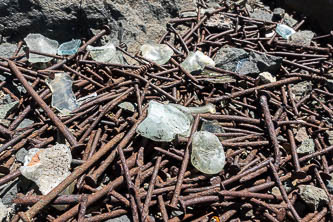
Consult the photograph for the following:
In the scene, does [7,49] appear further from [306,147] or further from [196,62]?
[306,147]

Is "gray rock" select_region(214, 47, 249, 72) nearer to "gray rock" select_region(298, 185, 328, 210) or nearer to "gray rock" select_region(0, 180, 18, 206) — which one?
"gray rock" select_region(298, 185, 328, 210)

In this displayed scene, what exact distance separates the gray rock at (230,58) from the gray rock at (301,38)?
96 cm

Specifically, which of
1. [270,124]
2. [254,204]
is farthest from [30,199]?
[270,124]

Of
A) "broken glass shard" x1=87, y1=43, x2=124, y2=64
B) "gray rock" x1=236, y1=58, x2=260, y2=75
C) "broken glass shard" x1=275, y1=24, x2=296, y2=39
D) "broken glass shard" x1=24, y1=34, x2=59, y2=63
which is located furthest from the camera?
"broken glass shard" x1=275, y1=24, x2=296, y2=39

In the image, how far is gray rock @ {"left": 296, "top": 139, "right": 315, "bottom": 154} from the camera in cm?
333

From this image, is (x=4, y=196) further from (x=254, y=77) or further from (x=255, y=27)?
(x=255, y=27)

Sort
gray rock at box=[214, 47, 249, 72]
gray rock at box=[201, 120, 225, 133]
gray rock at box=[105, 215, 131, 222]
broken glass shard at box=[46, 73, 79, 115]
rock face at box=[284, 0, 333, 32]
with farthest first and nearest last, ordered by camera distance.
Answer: rock face at box=[284, 0, 333, 32]
gray rock at box=[214, 47, 249, 72]
broken glass shard at box=[46, 73, 79, 115]
gray rock at box=[201, 120, 225, 133]
gray rock at box=[105, 215, 131, 222]

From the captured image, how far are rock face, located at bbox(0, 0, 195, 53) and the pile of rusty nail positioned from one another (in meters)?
0.23

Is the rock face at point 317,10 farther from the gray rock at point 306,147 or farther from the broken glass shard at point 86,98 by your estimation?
the broken glass shard at point 86,98

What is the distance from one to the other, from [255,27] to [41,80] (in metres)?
3.09

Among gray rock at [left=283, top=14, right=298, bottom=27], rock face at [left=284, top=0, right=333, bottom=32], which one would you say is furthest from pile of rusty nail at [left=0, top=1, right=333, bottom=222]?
rock face at [left=284, top=0, right=333, bottom=32]

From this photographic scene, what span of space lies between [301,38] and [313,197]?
8.95 ft

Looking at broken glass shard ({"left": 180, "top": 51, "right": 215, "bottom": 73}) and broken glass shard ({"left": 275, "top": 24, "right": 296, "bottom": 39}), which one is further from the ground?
broken glass shard ({"left": 275, "top": 24, "right": 296, "bottom": 39})

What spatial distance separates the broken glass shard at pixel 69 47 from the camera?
405 cm
